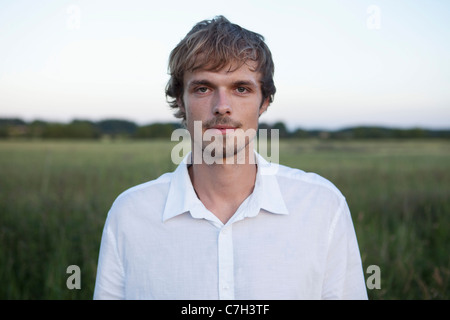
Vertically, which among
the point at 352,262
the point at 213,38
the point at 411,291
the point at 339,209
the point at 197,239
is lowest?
the point at 411,291

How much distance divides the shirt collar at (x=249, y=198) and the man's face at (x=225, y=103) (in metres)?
0.18

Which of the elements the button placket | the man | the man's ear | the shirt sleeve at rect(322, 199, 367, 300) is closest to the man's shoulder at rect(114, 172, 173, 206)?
the man

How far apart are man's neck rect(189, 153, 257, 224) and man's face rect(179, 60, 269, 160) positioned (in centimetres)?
11

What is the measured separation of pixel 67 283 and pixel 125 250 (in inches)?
70.0

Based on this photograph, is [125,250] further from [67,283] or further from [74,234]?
[74,234]

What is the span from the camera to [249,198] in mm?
1782

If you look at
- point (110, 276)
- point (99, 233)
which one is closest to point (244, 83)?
point (110, 276)

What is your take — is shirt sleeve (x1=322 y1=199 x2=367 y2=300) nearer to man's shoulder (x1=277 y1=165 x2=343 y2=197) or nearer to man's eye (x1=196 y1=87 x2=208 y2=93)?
man's shoulder (x1=277 y1=165 x2=343 y2=197)

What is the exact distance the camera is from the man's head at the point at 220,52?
186 cm

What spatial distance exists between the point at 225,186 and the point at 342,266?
0.63m
